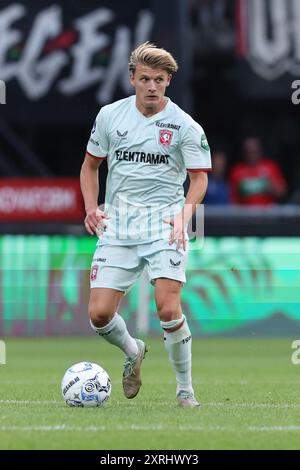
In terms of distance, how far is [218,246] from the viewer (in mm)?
18031

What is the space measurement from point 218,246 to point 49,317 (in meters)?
2.33

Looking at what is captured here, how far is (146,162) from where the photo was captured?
9336 millimetres

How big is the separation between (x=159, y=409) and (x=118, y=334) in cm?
Result: 69

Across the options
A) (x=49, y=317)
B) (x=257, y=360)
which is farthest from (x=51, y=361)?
(x=49, y=317)

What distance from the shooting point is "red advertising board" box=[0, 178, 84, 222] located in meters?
18.1

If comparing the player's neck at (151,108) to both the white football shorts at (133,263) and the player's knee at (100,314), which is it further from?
the player's knee at (100,314)

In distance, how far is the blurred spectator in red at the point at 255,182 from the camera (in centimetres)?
1858

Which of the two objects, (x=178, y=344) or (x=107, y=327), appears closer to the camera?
(x=178, y=344)

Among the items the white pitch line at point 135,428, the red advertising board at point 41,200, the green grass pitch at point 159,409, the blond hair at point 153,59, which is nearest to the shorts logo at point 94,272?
the green grass pitch at point 159,409

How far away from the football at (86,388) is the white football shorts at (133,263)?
1.97 feet
